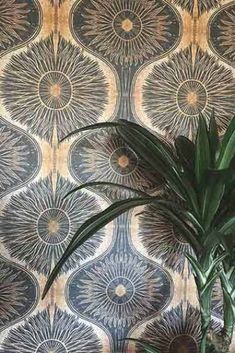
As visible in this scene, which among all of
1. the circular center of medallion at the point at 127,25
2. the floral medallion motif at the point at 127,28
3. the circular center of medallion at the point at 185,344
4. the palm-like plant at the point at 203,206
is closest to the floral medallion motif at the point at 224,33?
the floral medallion motif at the point at 127,28

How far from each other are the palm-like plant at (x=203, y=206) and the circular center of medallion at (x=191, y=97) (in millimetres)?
226

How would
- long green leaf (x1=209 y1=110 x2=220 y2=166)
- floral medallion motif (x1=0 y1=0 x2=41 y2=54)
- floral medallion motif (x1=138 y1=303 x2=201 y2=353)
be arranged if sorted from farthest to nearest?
1. floral medallion motif (x1=138 y1=303 x2=201 y2=353)
2. floral medallion motif (x1=0 y1=0 x2=41 y2=54)
3. long green leaf (x1=209 y1=110 x2=220 y2=166)

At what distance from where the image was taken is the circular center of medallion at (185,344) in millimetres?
1455

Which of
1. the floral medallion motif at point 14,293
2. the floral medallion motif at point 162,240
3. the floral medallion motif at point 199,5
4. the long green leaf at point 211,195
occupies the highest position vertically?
the floral medallion motif at point 199,5

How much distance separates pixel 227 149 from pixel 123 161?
1.19 feet

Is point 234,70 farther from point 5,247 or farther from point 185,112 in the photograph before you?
point 5,247

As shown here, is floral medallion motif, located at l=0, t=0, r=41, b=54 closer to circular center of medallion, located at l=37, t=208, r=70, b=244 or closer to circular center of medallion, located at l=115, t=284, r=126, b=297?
circular center of medallion, located at l=37, t=208, r=70, b=244

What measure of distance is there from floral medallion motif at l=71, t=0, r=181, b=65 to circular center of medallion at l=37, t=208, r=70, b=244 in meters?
0.47

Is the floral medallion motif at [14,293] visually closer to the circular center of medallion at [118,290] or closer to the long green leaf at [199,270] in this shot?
the circular center of medallion at [118,290]

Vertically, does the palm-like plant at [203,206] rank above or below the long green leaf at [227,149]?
below

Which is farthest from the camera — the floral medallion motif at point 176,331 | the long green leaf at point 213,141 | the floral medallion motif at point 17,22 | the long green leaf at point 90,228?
the floral medallion motif at point 176,331

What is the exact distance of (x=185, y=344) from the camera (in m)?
1.46

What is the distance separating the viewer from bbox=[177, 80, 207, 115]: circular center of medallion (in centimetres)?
142

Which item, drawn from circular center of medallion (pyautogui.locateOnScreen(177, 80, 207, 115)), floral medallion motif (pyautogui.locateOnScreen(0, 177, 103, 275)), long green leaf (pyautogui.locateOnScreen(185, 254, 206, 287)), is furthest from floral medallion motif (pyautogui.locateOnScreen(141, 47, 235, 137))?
long green leaf (pyautogui.locateOnScreen(185, 254, 206, 287))
